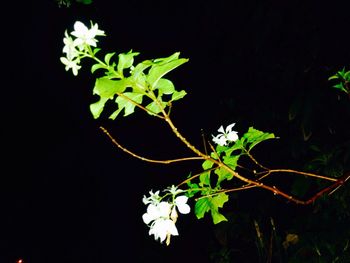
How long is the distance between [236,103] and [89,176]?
2.38 m

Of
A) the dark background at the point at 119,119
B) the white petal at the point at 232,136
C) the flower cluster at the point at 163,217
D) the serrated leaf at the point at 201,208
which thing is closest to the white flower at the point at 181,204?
the flower cluster at the point at 163,217

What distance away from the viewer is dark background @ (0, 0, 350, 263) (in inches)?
118

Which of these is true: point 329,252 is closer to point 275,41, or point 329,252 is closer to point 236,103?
point 236,103

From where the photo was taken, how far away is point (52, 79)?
419 cm

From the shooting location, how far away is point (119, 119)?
437 cm

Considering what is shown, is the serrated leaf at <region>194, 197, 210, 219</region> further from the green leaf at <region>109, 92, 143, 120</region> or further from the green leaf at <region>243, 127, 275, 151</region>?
the green leaf at <region>109, 92, 143, 120</region>

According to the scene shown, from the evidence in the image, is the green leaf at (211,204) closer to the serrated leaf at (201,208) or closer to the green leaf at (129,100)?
the serrated leaf at (201,208)

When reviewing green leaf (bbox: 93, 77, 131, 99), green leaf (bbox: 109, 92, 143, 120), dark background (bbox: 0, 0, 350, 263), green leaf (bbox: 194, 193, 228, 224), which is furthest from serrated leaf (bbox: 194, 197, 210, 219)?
dark background (bbox: 0, 0, 350, 263)

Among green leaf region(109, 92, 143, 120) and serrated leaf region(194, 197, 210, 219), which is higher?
green leaf region(109, 92, 143, 120)

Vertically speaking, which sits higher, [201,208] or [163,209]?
[201,208]

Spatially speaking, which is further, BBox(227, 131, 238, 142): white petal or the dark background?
the dark background

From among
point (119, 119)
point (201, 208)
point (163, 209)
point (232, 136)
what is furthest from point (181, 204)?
point (119, 119)

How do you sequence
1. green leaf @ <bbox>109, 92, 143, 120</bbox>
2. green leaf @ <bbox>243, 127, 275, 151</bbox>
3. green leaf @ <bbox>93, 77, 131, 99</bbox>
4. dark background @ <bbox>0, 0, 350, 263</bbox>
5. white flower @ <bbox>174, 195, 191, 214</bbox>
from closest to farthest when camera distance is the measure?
green leaf @ <bbox>93, 77, 131, 99</bbox>, green leaf @ <bbox>109, 92, 143, 120</bbox>, white flower @ <bbox>174, 195, 191, 214</bbox>, green leaf @ <bbox>243, 127, 275, 151</bbox>, dark background @ <bbox>0, 0, 350, 263</bbox>

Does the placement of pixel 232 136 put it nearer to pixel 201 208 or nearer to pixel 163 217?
pixel 201 208
